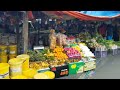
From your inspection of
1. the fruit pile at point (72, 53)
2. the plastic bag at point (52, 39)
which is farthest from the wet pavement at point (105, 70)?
the plastic bag at point (52, 39)

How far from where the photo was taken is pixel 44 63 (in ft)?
13.1

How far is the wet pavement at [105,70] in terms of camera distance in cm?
406

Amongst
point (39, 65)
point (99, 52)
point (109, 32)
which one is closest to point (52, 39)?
point (39, 65)

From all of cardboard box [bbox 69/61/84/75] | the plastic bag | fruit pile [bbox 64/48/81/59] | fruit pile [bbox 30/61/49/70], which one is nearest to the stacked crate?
fruit pile [bbox 64/48/81/59]

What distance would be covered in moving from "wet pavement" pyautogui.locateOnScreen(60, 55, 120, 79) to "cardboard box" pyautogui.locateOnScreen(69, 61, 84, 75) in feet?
0.22

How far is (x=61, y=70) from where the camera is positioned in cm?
400

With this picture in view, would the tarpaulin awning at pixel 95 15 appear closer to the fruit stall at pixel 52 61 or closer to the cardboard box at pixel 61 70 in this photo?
the fruit stall at pixel 52 61

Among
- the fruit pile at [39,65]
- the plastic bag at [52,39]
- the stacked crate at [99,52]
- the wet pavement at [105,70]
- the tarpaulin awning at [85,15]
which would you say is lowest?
the wet pavement at [105,70]

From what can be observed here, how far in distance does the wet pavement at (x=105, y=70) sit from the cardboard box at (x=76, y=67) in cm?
7

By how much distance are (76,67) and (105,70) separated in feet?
1.58

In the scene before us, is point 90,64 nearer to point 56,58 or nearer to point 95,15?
point 56,58
